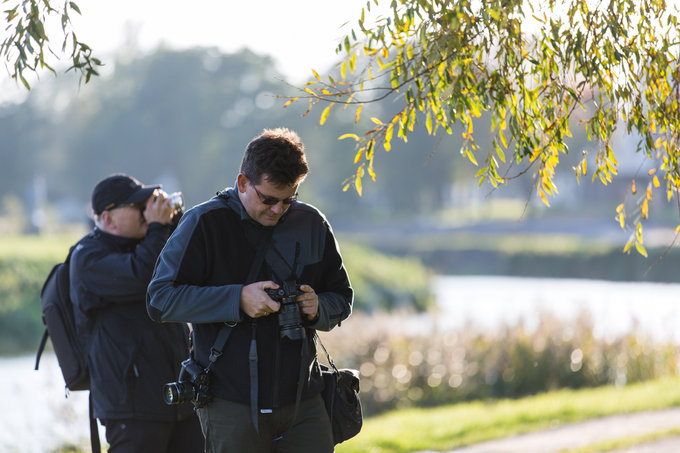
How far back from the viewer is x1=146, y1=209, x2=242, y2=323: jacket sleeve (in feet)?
10.2

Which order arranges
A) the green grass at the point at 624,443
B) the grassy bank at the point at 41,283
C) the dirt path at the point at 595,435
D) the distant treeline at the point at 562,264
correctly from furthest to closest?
the distant treeline at the point at 562,264
the grassy bank at the point at 41,283
the dirt path at the point at 595,435
the green grass at the point at 624,443

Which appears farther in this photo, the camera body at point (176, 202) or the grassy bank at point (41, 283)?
the grassy bank at point (41, 283)

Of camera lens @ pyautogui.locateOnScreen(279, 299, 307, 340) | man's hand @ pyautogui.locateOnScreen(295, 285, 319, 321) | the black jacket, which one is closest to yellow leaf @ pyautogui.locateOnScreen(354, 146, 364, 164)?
the black jacket

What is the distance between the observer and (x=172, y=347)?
405cm

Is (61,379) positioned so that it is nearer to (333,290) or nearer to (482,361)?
(482,361)

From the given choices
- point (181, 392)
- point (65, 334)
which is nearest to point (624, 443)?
point (65, 334)

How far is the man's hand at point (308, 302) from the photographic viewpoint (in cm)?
320

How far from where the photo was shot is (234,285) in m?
3.15

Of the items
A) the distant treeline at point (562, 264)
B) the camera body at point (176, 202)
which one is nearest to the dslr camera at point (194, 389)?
the camera body at point (176, 202)

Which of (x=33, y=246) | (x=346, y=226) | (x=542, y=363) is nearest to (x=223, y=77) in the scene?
(x=346, y=226)

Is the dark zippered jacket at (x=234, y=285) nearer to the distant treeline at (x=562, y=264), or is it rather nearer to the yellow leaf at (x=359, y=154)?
the yellow leaf at (x=359, y=154)

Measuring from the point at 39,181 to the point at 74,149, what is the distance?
17.0 ft

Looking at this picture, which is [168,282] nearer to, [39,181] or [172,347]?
[172,347]

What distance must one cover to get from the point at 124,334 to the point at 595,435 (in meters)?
6.13
